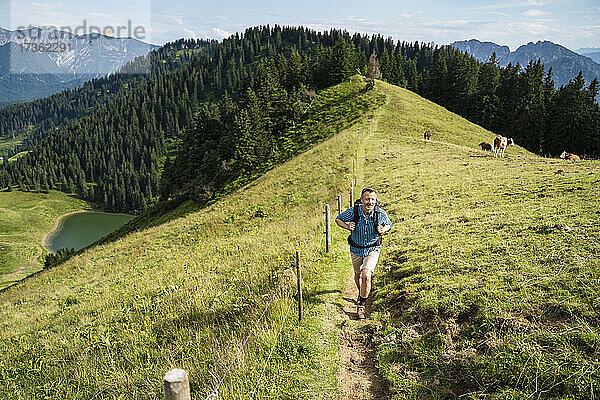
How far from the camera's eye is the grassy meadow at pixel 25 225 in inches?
3588

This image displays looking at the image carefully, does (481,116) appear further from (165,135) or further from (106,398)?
(165,135)

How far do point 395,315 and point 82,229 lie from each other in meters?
152

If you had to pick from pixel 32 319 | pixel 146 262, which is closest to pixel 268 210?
pixel 146 262

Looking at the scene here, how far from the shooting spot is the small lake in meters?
116

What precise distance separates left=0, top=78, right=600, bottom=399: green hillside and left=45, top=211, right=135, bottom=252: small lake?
121m

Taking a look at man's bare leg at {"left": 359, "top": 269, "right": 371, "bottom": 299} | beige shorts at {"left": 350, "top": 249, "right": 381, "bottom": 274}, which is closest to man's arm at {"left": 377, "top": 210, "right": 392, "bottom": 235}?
beige shorts at {"left": 350, "top": 249, "right": 381, "bottom": 274}

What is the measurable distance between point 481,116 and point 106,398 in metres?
Result: 85.0

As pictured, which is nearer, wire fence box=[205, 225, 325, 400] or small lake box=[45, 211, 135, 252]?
wire fence box=[205, 225, 325, 400]

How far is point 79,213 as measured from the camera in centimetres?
15138

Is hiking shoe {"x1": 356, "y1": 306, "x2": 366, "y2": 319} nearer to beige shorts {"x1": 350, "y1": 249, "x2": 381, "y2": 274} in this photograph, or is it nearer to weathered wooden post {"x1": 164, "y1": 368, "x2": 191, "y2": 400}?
beige shorts {"x1": 350, "y1": 249, "x2": 381, "y2": 274}

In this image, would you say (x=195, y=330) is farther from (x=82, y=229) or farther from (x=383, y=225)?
(x=82, y=229)

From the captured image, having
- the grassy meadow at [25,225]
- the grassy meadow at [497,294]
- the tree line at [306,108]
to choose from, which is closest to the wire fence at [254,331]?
the grassy meadow at [497,294]

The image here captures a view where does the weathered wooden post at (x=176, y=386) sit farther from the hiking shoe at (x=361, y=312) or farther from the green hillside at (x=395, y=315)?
the hiking shoe at (x=361, y=312)

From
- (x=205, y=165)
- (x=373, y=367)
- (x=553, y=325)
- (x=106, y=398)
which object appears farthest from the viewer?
(x=205, y=165)
